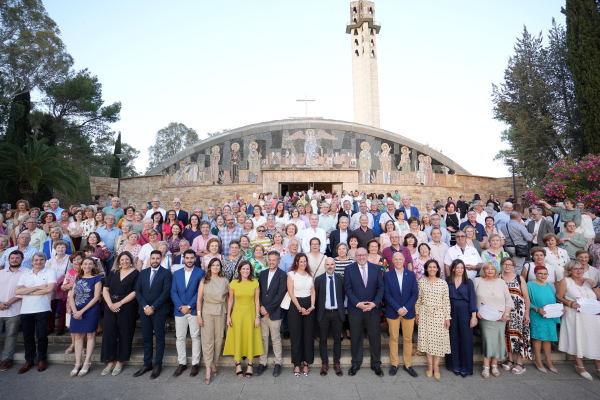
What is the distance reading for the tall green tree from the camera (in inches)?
701

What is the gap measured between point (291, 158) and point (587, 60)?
15568mm

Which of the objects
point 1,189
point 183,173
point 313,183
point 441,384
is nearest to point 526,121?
point 313,183

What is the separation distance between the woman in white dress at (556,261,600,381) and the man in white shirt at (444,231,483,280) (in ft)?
4.19

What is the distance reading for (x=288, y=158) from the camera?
60.3 feet

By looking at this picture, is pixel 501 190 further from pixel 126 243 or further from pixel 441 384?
pixel 126 243

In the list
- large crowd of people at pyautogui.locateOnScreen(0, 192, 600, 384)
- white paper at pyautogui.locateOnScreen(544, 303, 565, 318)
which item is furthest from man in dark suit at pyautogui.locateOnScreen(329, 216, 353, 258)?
white paper at pyautogui.locateOnScreen(544, 303, 565, 318)

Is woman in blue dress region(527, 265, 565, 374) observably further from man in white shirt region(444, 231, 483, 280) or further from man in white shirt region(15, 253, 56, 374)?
man in white shirt region(15, 253, 56, 374)

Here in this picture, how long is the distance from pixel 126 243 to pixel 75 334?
5.32 ft

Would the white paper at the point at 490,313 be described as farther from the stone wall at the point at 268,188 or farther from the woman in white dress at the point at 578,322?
the stone wall at the point at 268,188

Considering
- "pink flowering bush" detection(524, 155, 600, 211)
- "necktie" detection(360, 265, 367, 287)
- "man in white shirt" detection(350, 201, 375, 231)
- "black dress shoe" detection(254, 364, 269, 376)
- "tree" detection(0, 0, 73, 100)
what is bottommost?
"black dress shoe" detection(254, 364, 269, 376)

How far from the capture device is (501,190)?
20.0 m

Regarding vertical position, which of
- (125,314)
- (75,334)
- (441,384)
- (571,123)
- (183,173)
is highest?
(571,123)

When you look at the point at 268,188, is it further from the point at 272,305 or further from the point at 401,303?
the point at 401,303

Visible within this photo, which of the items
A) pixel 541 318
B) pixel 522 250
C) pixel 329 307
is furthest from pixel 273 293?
pixel 522 250
